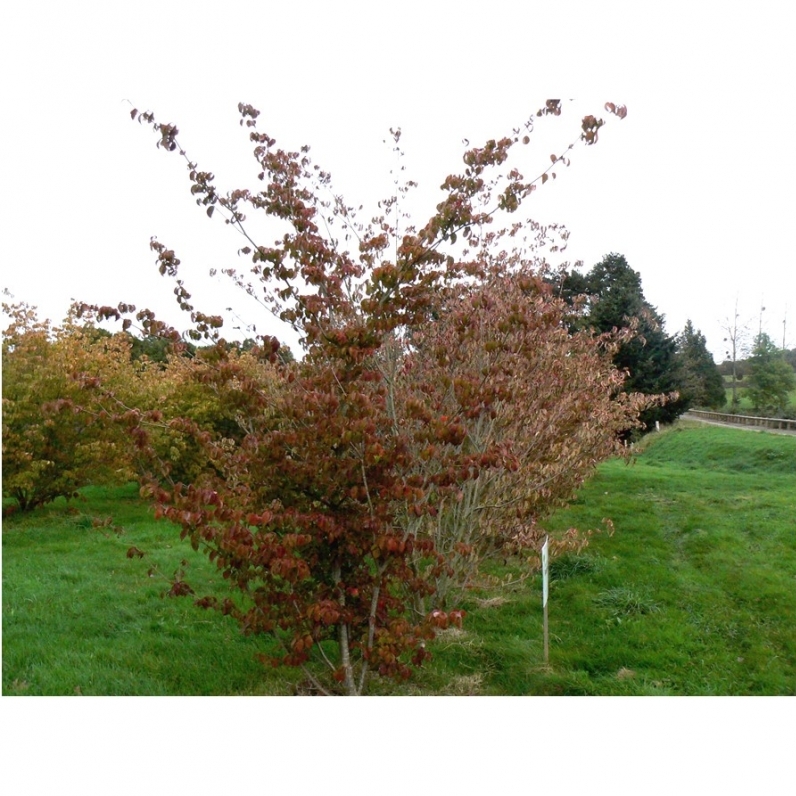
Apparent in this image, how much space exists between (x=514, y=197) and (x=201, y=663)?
10.2ft

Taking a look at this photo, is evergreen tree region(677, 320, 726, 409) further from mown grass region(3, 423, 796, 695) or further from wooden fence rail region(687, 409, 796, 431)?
mown grass region(3, 423, 796, 695)

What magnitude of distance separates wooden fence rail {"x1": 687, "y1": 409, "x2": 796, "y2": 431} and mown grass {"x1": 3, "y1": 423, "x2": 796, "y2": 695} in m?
14.0

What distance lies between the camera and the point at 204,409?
1023cm

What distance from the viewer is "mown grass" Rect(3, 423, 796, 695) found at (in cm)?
395

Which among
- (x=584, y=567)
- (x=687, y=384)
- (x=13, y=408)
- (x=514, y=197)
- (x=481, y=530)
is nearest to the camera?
(x=514, y=197)

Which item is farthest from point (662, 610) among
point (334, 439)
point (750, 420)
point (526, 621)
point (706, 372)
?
point (706, 372)

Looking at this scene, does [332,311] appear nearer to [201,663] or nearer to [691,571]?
[201,663]

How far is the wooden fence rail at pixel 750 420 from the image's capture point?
20.6m

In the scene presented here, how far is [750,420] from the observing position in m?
23.7

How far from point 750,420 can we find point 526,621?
21643mm

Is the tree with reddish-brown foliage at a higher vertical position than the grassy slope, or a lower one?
higher

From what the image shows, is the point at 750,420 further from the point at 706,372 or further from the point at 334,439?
the point at 334,439

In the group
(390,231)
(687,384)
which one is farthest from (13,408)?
(687,384)

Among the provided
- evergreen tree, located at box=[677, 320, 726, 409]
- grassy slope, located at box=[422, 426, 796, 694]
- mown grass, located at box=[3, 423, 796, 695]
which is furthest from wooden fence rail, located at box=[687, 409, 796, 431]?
mown grass, located at box=[3, 423, 796, 695]
